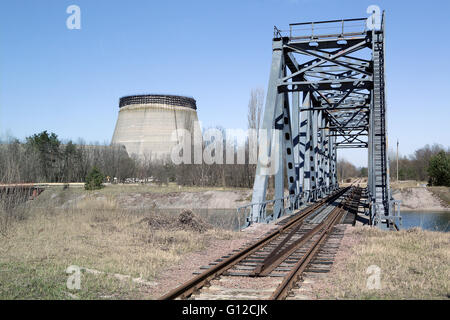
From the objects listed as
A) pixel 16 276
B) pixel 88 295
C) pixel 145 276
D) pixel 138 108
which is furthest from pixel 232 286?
pixel 138 108

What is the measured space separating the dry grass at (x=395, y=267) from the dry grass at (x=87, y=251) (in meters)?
3.31

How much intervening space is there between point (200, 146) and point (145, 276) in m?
45.8

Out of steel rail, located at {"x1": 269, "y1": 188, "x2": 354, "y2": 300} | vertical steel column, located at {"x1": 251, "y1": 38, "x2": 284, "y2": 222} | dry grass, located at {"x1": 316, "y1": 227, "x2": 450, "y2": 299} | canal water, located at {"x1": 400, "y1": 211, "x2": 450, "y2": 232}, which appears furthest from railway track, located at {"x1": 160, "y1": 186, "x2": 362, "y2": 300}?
canal water, located at {"x1": 400, "y1": 211, "x2": 450, "y2": 232}

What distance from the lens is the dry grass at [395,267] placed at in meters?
6.45

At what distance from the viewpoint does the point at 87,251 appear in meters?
10.2

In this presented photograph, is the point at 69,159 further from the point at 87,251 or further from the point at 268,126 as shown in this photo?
the point at 87,251

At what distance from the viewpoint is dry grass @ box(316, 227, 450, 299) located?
645 cm

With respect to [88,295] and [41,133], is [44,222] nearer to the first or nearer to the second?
[88,295]

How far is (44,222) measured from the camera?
15.6 m

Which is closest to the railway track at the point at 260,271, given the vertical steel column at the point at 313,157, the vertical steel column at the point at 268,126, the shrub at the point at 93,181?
the vertical steel column at the point at 268,126

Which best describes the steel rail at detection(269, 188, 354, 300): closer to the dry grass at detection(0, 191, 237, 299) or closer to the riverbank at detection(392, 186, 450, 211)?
the dry grass at detection(0, 191, 237, 299)

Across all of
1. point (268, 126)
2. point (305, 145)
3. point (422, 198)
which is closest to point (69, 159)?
point (305, 145)

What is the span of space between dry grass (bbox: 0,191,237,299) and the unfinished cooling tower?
47.6 m

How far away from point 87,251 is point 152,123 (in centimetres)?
5679
